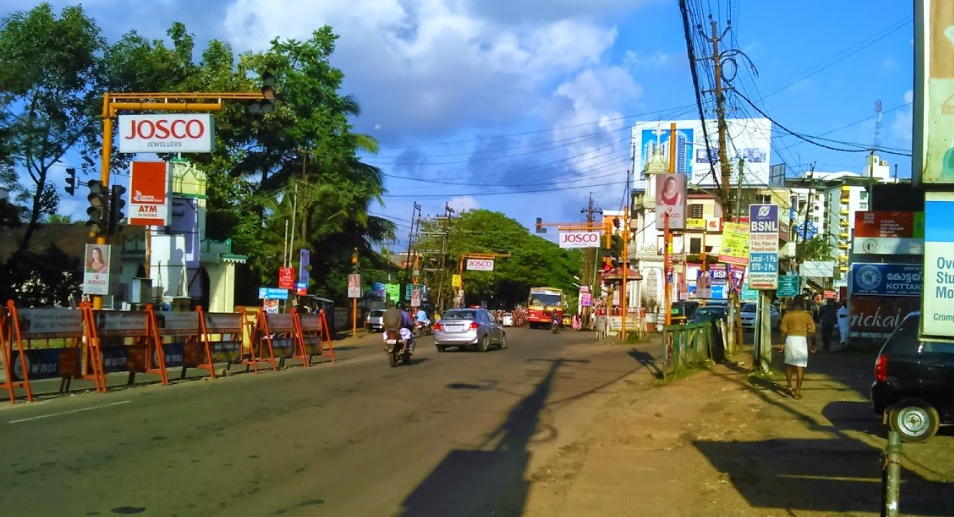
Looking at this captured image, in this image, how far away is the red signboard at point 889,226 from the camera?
27.0m

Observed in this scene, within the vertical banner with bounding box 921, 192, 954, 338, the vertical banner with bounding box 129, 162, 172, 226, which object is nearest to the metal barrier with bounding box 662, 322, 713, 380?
the vertical banner with bounding box 921, 192, 954, 338

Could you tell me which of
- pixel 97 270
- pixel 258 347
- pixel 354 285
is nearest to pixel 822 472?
pixel 97 270

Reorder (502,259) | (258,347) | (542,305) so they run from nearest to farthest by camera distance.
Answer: (258,347) < (542,305) < (502,259)

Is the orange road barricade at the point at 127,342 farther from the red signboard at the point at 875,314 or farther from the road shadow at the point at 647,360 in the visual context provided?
the red signboard at the point at 875,314

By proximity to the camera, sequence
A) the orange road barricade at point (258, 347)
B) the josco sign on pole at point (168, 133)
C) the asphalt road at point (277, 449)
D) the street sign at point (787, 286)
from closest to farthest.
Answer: the asphalt road at point (277, 449) < the orange road barricade at point (258, 347) < the josco sign on pole at point (168, 133) < the street sign at point (787, 286)

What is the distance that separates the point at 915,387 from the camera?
11961 millimetres

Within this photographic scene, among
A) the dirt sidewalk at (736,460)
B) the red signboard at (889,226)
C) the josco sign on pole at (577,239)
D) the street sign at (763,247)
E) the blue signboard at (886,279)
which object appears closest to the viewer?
the dirt sidewalk at (736,460)

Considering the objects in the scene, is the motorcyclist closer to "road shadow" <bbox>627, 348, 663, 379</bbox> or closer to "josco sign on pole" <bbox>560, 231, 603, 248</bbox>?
"road shadow" <bbox>627, 348, 663, 379</bbox>

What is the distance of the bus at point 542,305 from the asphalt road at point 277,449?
161ft

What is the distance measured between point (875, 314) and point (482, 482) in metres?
20.7

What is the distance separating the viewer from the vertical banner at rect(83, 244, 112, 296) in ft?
62.6

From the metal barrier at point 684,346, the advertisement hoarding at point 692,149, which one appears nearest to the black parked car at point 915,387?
the metal barrier at point 684,346

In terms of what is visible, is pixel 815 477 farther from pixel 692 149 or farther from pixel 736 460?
pixel 692 149

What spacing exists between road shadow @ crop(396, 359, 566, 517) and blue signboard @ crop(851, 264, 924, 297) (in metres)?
16.8
